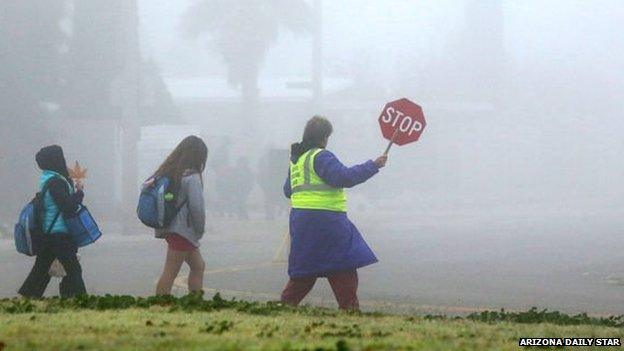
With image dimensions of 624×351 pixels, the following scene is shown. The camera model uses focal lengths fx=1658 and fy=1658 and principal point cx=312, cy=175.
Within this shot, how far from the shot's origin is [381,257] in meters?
22.3

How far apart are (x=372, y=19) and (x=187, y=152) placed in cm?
4610

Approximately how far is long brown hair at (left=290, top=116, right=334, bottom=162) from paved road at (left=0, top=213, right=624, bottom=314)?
2.12 m

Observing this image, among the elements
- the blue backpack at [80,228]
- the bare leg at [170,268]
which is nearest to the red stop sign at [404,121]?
the bare leg at [170,268]

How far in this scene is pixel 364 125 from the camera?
56.1 m

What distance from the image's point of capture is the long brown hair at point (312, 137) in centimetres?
1134

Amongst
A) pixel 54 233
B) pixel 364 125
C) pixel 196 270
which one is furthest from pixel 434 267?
pixel 364 125

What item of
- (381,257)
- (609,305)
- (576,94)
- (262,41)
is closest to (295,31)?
(262,41)

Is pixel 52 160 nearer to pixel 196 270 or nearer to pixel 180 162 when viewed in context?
pixel 180 162

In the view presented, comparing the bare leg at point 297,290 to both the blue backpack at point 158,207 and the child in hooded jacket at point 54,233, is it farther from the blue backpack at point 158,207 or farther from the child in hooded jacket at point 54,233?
the child in hooded jacket at point 54,233

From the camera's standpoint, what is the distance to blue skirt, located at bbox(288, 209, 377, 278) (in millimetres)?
11141

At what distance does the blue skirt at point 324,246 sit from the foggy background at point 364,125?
232 centimetres

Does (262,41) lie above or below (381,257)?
above

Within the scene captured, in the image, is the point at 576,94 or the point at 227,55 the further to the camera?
the point at 576,94

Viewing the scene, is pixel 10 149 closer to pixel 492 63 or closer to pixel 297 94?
pixel 297 94
